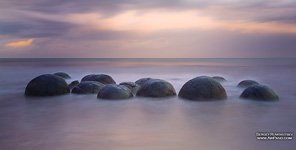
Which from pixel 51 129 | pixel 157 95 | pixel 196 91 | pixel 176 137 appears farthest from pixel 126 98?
pixel 176 137

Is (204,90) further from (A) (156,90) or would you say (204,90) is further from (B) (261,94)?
(B) (261,94)

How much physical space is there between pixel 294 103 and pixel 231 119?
4.00 m

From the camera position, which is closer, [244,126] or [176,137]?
[176,137]

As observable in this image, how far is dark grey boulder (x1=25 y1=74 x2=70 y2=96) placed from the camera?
13.2m

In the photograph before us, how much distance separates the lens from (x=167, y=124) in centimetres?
920

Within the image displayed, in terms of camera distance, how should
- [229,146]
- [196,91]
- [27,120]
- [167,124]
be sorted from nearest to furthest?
1. [229,146]
2. [167,124]
3. [27,120]
4. [196,91]

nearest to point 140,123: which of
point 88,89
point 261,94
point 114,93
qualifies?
point 114,93

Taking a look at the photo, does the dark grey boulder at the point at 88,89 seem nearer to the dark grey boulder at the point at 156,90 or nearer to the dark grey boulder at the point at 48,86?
the dark grey boulder at the point at 48,86

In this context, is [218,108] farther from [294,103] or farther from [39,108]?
[39,108]

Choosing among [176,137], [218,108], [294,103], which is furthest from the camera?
[294,103]

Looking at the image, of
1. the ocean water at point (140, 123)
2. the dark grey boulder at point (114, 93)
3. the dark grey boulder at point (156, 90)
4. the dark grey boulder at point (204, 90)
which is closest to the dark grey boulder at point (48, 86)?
the ocean water at point (140, 123)

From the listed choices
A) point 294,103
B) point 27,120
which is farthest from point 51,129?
point 294,103

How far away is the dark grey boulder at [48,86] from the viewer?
13.2 meters

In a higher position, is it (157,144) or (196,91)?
(196,91)
